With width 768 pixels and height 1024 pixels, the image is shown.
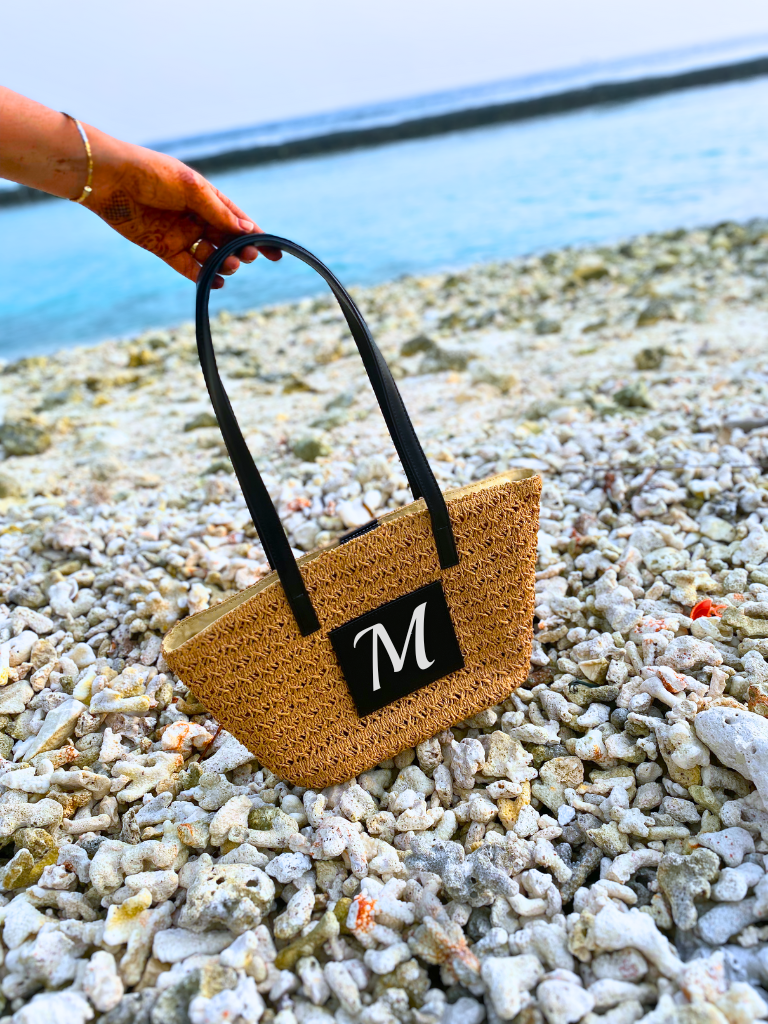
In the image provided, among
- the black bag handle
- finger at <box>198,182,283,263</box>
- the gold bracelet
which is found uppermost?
the gold bracelet

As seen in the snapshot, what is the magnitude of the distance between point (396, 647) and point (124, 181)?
1.12 m

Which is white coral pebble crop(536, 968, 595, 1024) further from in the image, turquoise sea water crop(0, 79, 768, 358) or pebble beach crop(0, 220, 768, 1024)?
turquoise sea water crop(0, 79, 768, 358)

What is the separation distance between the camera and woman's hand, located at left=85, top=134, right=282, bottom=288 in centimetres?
147

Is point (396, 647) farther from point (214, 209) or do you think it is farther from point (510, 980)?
point (214, 209)

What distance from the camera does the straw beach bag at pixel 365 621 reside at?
1.30 m

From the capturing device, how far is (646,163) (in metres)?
10.8

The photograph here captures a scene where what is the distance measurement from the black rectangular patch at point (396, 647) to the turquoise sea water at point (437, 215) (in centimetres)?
674

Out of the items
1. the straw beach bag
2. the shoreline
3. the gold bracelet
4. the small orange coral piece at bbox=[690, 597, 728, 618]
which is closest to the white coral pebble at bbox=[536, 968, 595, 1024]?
the straw beach bag

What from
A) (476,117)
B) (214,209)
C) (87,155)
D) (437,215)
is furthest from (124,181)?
(476,117)

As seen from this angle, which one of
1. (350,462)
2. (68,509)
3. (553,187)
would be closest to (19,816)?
(68,509)

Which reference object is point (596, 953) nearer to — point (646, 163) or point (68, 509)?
point (68, 509)

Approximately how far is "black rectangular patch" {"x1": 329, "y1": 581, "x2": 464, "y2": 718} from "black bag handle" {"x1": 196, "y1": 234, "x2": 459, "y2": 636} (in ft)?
0.28

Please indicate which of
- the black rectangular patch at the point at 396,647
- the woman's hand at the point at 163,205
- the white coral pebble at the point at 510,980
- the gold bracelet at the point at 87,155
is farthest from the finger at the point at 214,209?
the white coral pebble at the point at 510,980

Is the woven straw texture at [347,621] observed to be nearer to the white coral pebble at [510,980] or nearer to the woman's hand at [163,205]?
the white coral pebble at [510,980]
